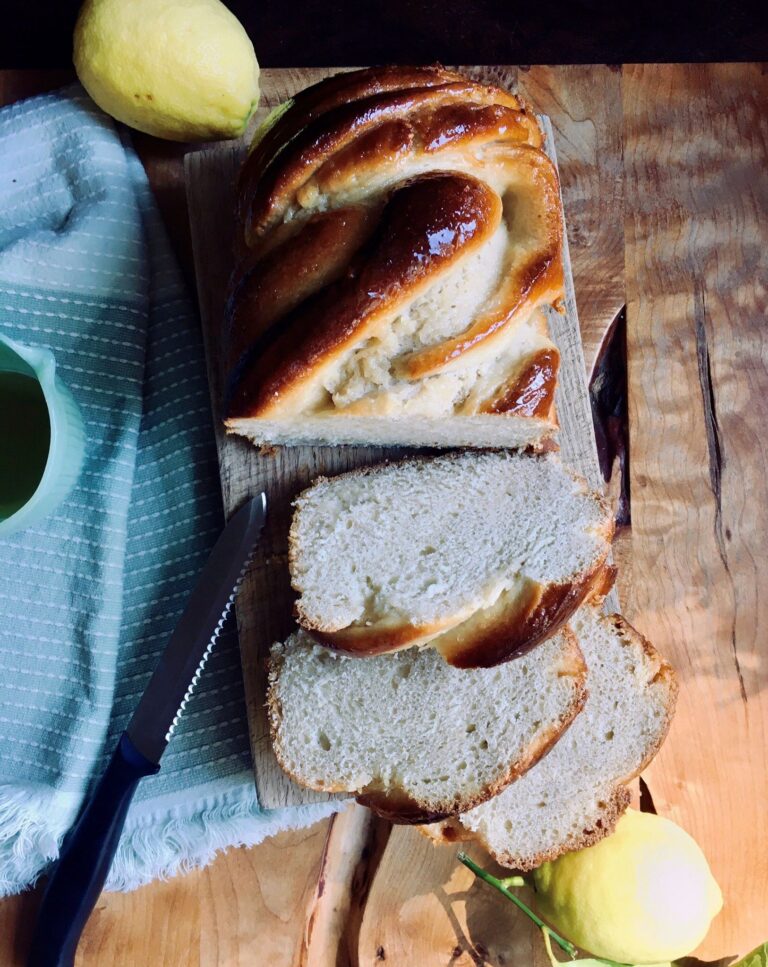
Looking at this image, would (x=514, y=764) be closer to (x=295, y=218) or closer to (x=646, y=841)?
(x=646, y=841)

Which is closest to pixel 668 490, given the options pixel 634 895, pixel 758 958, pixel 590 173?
pixel 590 173

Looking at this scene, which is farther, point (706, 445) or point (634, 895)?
point (706, 445)

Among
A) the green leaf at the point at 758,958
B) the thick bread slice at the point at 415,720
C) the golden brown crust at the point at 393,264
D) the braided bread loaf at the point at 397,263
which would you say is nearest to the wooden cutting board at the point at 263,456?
the thick bread slice at the point at 415,720

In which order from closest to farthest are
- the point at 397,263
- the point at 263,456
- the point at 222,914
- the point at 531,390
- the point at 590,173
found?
1. the point at 397,263
2. the point at 531,390
3. the point at 263,456
4. the point at 222,914
5. the point at 590,173

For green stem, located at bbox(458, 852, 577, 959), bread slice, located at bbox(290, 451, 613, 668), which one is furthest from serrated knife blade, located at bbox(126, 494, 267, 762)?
green stem, located at bbox(458, 852, 577, 959)

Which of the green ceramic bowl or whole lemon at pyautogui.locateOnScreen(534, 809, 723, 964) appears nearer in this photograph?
the green ceramic bowl

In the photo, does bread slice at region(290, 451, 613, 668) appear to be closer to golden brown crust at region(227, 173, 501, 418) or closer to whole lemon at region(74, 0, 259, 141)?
golden brown crust at region(227, 173, 501, 418)

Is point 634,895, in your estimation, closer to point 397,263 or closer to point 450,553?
point 450,553
